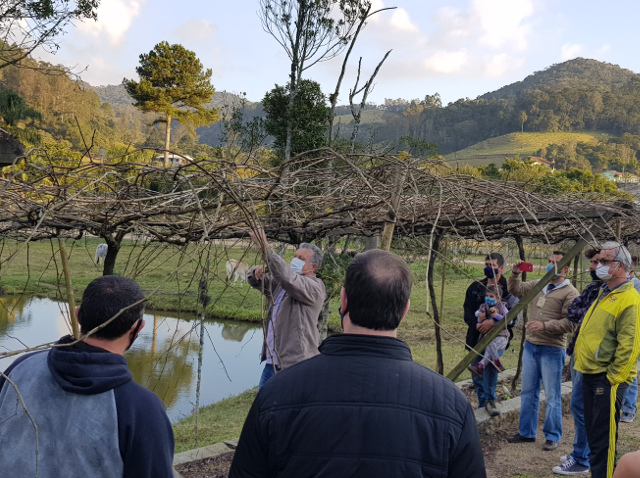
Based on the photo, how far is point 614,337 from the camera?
12.4ft

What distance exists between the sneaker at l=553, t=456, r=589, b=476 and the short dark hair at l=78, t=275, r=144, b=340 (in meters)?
4.06

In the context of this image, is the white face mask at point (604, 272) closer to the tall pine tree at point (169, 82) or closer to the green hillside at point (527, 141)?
the tall pine tree at point (169, 82)

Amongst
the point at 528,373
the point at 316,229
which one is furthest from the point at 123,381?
the point at 528,373

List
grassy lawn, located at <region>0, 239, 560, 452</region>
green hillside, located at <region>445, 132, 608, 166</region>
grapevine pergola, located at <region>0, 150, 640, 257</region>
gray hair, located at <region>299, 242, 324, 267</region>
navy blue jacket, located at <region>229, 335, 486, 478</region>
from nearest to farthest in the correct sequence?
1. navy blue jacket, located at <region>229, 335, 486, 478</region>
2. grapevine pergola, located at <region>0, 150, 640, 257</region>
3. grassy lawn, located at <region>0, 239, 560, 452</region>
4. gray hair, located at <region>299, 242, 324, 267</region>
5. green hillside, located at <region>445, 132, 608, 166</region>

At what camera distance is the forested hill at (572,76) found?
493 feet

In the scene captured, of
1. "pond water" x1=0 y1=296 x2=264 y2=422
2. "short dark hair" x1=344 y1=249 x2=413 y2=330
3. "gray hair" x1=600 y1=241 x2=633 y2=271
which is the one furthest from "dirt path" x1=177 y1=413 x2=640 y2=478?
"pond water" x1=0 y1=296 x2=264 y2=422

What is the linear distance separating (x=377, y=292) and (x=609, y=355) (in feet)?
9.79

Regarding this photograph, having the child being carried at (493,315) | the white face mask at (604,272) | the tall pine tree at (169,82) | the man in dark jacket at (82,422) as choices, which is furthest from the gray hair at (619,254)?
the tall pine tree at (169,82)

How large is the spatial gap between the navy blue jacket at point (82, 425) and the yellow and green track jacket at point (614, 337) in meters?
3.23

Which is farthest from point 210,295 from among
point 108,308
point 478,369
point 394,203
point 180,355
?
point 108,308

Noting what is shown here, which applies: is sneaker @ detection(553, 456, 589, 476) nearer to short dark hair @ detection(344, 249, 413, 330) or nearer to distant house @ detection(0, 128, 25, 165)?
short dark hair @ detection(344, 249, 413, 330)

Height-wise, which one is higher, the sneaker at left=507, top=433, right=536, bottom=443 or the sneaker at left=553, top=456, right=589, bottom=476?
the sneaker at left=553, top=456, right=589, bottom=476

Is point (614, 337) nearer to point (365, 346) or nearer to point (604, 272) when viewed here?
point (604, 272)

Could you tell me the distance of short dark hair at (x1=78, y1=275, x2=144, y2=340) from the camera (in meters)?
1.70
